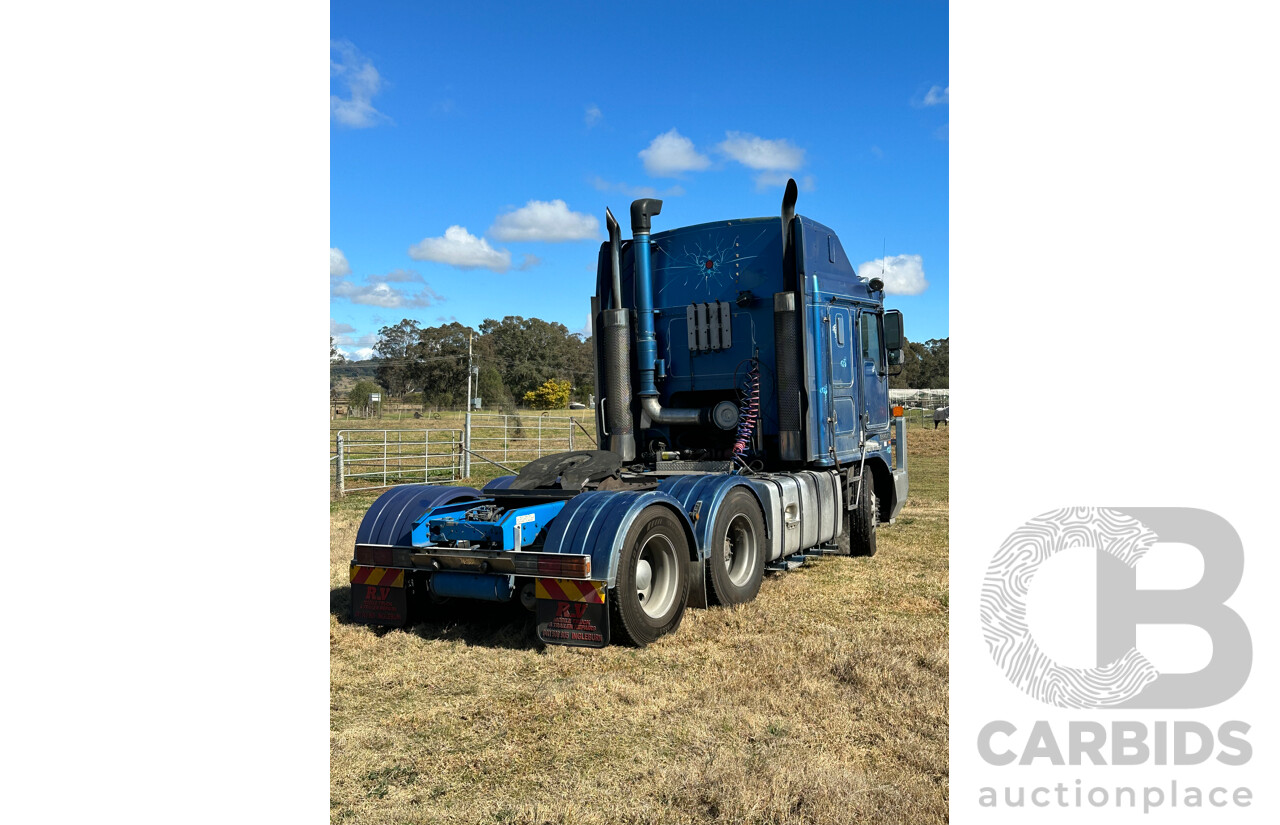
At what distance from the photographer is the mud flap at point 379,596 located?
21.9 feet

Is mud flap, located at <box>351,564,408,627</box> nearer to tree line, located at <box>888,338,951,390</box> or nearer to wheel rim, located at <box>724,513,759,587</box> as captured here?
wheel rim, located at <box>724,513,759,587</box>

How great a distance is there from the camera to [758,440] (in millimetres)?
9016

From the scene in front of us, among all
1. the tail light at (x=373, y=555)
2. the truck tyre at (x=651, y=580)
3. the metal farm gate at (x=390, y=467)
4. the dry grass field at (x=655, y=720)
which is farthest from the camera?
the metal farm gate at (x=390, y=467)

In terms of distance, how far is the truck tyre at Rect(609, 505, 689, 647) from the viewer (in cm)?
596

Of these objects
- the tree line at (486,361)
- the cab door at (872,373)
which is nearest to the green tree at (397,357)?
the tree line at (486,361)

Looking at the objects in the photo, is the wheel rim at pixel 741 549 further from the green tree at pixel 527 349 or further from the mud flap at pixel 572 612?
the green tree at pixel 527 349

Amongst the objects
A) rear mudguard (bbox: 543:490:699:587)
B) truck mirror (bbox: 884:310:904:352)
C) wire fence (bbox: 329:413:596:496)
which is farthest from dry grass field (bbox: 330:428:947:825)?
wire fence (bbox: 329:413:596:496)

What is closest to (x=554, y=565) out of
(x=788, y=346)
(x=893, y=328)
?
(x=788, y=346)

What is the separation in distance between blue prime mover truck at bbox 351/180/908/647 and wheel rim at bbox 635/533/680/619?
0.02m

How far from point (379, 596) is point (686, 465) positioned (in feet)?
10.8

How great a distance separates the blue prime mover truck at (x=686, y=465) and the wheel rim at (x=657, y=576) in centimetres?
2

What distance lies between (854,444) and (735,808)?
6642 mm

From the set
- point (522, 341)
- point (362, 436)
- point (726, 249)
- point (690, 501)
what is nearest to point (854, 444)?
point (726, 249)

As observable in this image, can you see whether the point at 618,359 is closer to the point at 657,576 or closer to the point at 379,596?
the point at 657,576
